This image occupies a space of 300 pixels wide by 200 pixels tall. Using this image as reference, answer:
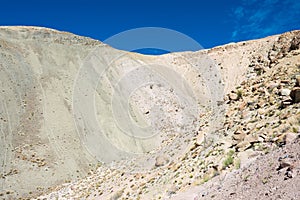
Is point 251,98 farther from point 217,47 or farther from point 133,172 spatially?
point 217,47

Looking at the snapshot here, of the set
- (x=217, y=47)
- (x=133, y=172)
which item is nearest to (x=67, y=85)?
(x=133, y=172)

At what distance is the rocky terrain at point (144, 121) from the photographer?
9.08 meters

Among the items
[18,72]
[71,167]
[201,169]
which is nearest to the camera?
[201,169]

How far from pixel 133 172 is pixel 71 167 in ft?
38.6

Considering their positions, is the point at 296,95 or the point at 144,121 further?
the point at 144,121

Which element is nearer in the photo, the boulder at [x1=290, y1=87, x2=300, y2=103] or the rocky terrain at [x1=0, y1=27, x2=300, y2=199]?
the rocky terrain at [x1=0, y1=27, x2=300, y2=199]

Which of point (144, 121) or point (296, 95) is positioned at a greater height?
point (144, 121)

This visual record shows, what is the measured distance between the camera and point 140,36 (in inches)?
901

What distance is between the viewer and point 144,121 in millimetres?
42094

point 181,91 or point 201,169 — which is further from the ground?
point 181,91

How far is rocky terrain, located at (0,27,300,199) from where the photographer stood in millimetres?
9078

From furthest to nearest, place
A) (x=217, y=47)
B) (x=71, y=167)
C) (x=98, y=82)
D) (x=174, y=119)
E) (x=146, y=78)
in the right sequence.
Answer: (x=217, y=47), (x=146, y=78), (x=174, y=119), (x=98, y=82), (x=71, y=167)

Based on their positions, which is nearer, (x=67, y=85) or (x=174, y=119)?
(x=67, y=85)

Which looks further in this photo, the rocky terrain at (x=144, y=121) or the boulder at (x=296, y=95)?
the boulder at (x=296, y=95)
